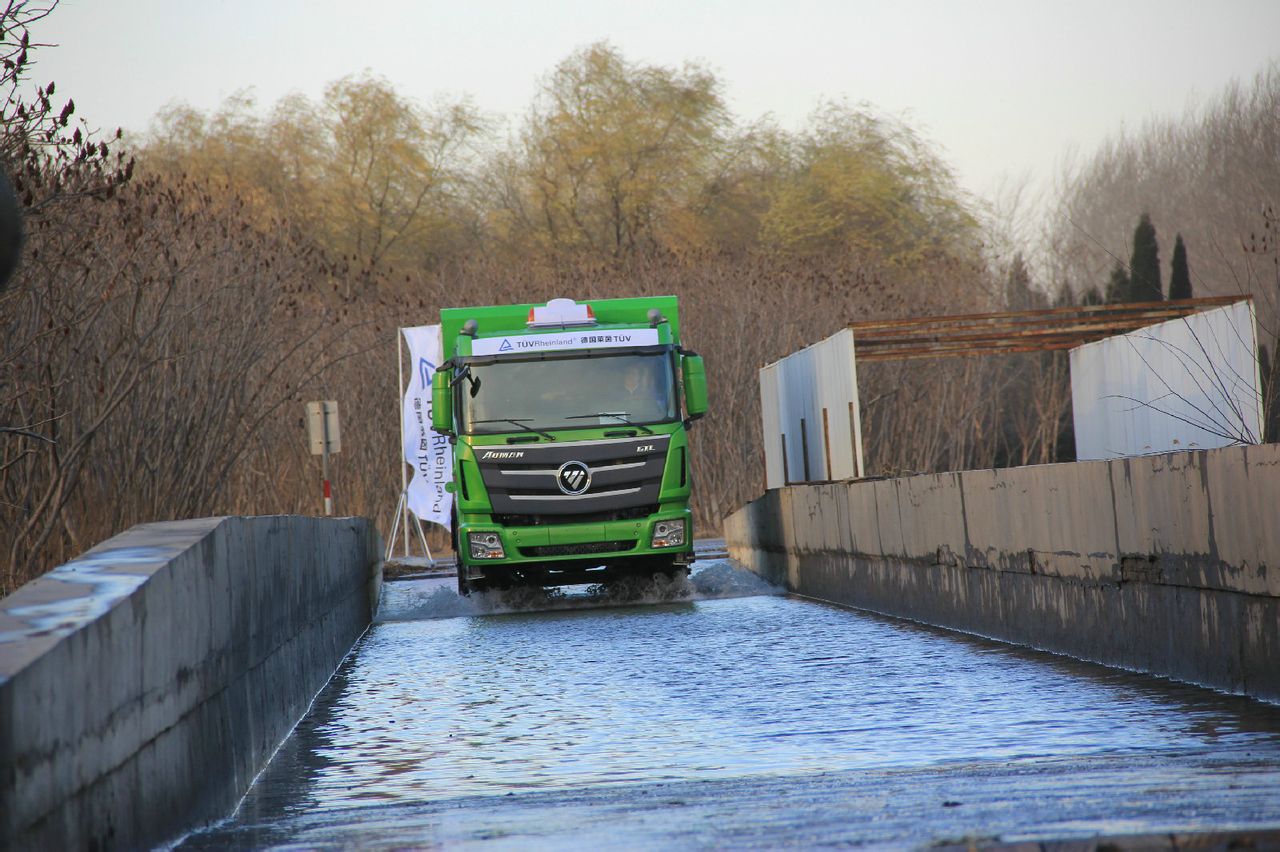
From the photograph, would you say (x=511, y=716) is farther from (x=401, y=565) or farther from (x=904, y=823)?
(x=401, y=565)

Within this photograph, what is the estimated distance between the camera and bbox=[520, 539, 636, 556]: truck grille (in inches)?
727

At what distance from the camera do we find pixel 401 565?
3177 cm

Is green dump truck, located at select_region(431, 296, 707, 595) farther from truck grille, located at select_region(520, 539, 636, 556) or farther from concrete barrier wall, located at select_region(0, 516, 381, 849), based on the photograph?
concrete barrier wall, located at select_region(0, 516, 381, 849)

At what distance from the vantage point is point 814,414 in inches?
904

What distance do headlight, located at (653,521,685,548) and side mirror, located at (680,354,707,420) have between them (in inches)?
41.5

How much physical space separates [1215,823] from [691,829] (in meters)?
1.41

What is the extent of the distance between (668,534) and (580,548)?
0.87 m

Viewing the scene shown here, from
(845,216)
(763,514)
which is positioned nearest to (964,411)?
(763,514)

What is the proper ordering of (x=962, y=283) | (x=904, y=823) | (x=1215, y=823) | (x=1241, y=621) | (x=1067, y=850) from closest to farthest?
(x=1067, y=850), (x=1215, y=823), (x=904, y=823), (x=1241, y=621), (x=962, y=283)

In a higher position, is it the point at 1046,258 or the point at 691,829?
the point at 1046,258

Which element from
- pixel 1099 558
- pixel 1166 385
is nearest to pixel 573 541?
pixel 1166 385

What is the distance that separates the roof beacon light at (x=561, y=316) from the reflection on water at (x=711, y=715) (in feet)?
19.9

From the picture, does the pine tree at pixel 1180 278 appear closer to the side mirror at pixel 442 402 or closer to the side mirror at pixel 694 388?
the side mirror at pixel 694 388

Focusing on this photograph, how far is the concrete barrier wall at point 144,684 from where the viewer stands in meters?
4.34
